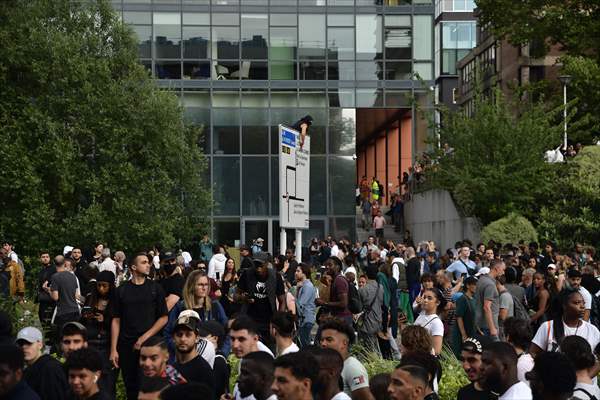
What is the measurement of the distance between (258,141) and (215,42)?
4214mm

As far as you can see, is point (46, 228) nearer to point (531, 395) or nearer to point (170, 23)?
point (170, 23)

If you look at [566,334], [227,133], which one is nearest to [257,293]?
[566,334]

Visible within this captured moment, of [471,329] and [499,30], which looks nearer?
[471,329]

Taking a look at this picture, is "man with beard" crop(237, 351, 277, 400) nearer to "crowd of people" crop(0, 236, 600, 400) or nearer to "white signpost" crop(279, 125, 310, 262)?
"crowd of people" crop(0, 236, 600, 400)

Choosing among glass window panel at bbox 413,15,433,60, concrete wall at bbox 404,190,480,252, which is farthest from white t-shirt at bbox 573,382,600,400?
glass window panel at bbox 413,15,433,60

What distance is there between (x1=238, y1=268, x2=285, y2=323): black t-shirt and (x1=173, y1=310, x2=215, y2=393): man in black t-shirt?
5.62m

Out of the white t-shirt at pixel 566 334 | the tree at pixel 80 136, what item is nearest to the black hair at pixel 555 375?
the white t-shirt at pixel 566 334

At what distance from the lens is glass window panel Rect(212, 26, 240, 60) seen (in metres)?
47.1

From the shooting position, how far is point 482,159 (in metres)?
36.2

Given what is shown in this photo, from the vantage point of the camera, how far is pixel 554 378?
7312 millimetres

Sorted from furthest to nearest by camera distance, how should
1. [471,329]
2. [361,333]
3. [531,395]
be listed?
[361,333] < [471,329] < [531,395]

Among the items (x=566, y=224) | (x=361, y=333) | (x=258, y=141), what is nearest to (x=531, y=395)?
(x=361, y=333)

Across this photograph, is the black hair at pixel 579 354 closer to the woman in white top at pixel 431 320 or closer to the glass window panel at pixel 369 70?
the woman in white top at pixel 431 320

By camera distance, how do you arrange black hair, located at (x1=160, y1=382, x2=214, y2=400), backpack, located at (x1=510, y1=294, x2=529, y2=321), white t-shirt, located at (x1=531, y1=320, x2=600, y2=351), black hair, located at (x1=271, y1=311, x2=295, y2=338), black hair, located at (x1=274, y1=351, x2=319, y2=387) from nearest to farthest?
black hair, located at (x1=160, y1=382, x2=214, y2=400) → black hair, located at (x1=274, y1=351, x2=319, y2=387) → black hair, located at (x1=271, y1=311, x2=295, y2=338) → white t-shirt, located at (x1=531, y1=320, x2=600, y2=351) → backpack, located at (x1=510, y1=294, x2=529, y2=321)
